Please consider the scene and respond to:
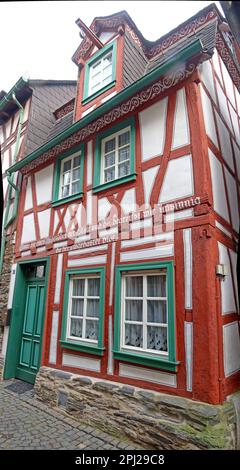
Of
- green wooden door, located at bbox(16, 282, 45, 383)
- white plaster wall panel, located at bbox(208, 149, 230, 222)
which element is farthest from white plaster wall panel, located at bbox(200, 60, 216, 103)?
green wooden door, located at bbox(16, 282, 45, 383)

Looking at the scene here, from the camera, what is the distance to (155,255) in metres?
3.96

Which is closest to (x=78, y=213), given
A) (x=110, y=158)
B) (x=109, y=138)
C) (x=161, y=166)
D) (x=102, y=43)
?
(x=110, y=158)

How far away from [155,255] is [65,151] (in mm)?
3433

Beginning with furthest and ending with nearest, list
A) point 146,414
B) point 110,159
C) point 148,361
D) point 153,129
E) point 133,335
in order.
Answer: point 110,159 < point 153,129 < point 133,335 < point 148,361 < point 146,414

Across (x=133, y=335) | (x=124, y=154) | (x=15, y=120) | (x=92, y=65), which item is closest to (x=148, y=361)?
(x=133, y=335)

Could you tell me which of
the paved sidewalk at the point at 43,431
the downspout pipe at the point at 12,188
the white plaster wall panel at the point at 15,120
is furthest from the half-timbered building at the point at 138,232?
the white plaster wall panel at the point at 15,120

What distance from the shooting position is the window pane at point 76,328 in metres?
4.85

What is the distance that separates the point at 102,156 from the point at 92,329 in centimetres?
319

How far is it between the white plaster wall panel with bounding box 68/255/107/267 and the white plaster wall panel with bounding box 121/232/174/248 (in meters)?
0.48

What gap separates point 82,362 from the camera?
15.1 ft

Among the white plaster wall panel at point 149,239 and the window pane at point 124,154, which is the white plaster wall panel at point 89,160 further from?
the white plaster wall panel at point 149,239

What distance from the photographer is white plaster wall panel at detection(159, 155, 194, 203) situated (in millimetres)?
3865

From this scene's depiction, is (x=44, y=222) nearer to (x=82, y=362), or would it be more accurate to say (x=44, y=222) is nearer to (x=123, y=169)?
(x=123, y=169)
